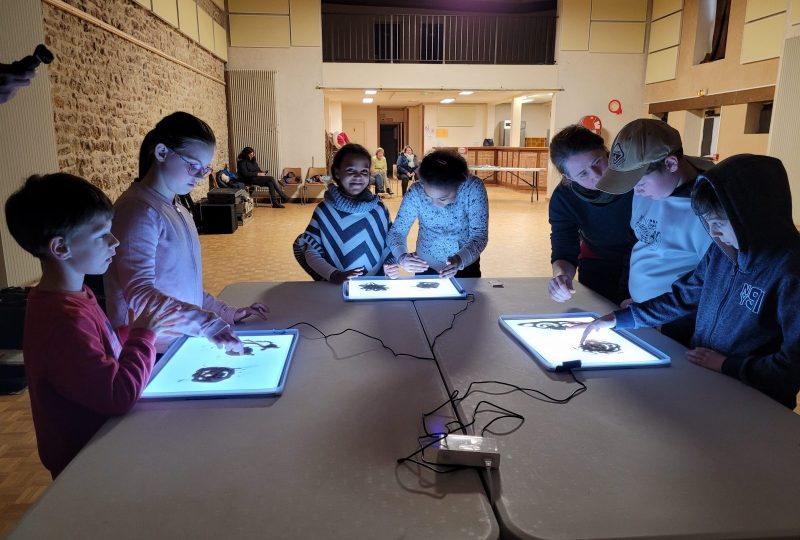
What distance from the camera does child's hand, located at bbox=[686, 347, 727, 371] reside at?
148 centimetres

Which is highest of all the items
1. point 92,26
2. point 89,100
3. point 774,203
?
point 92,26

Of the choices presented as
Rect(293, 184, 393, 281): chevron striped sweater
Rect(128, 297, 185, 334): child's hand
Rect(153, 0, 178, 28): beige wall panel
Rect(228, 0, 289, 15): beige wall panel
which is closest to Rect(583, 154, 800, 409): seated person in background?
Rect(128, 297, 185, 334): child's hand

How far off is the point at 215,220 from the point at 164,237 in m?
6.81

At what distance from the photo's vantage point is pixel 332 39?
43.5ft

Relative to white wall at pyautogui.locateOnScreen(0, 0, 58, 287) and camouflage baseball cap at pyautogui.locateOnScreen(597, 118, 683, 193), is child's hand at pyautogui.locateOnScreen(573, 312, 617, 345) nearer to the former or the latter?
camouflage baseball cap at pyautogui.locateOnScreen(597, 118, 683, 193)

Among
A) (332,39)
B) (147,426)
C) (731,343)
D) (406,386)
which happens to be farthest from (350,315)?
(332,39)

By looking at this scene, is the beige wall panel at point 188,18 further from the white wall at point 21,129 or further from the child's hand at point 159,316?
the child's hand at point 159,316

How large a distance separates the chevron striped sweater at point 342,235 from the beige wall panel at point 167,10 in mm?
6114

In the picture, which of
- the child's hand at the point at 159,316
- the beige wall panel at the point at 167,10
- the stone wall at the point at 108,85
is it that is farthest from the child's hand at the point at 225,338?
the beige wall panel at the point at 167,10

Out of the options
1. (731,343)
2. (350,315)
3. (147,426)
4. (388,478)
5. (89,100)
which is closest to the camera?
(388,478)

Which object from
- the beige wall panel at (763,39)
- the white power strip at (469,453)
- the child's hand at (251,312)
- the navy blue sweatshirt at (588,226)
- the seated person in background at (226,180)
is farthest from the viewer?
the seated person in background at (226,180)

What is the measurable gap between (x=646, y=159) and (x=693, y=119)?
10695mm

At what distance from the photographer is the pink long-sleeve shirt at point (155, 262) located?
145cm

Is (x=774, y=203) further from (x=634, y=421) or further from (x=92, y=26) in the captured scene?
(x=92, y=26)
